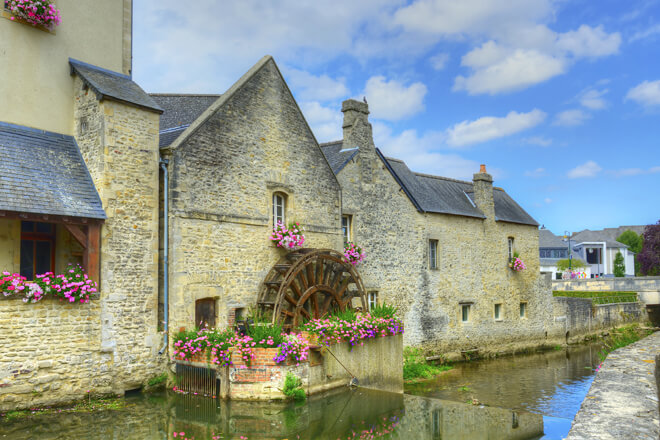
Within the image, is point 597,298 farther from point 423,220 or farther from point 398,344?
point 398,344

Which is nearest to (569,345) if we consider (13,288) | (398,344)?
(398,344)

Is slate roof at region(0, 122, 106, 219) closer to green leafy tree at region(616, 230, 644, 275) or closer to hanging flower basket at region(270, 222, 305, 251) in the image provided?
hanging flower basket at region(270, 222, 305, 251)

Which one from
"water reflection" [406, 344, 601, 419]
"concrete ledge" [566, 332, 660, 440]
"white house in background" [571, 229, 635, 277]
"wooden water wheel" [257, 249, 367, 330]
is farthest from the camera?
"white house in background" [571, 229, 635, 277]

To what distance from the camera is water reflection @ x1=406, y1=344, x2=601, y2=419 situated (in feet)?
42.8

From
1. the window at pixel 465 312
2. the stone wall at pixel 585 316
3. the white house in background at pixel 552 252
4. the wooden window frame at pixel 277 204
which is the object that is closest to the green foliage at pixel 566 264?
the white house in background at pixel 552 252

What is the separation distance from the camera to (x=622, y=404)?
4.63 metres

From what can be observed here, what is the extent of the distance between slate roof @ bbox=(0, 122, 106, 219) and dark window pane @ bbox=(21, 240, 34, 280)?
134 centimetres

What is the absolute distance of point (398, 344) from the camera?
40.1 feet

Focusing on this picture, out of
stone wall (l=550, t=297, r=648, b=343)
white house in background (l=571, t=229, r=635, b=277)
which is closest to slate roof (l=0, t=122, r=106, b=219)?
stone wall (l=550, t=297, r=648, b=343)

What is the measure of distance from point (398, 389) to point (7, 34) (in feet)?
33.4

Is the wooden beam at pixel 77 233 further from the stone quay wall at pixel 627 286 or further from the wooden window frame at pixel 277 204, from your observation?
the stone quay wall at pixel 627 286

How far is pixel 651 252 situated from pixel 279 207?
39085 millimetres

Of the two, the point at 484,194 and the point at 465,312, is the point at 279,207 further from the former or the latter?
the point at 484,194

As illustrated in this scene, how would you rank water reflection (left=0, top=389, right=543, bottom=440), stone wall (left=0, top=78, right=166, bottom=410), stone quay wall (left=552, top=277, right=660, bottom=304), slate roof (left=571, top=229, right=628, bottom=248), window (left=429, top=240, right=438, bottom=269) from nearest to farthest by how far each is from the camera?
water reflection (left=0, top=389, right=543, bottom=440)
stone wall (left=0, top=78, right=166, bottom=410)
window (left=429, top=240, right=438, bottom=269)
stone quay wall (left=552, top=277, right=660, bottom=304)
slate roof (left=571, top=229, right=628, bottom=248)
